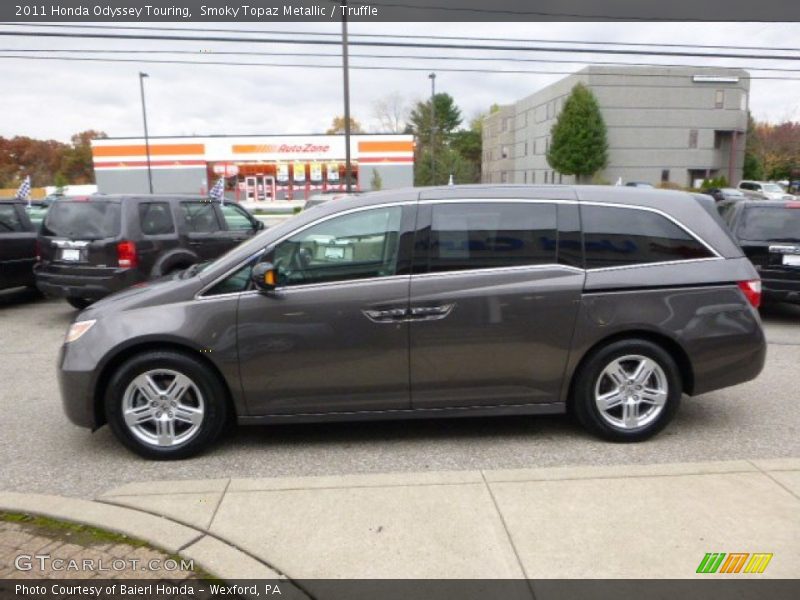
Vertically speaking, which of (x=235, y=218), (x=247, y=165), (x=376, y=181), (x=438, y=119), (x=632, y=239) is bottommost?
(x=235, y=218)

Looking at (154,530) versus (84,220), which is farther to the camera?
(84,220)

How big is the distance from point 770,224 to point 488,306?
6336mm

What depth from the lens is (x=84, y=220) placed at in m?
8.63

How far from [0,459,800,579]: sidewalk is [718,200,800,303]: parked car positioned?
17.2 ft

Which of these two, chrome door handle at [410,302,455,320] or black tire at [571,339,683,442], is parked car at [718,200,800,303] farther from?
chrome door handle at [410,302,455,320]

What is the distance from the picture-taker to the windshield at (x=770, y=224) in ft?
27.8

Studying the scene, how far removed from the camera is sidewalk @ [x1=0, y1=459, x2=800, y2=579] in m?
2.95

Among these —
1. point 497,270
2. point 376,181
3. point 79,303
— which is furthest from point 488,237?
point 376,181

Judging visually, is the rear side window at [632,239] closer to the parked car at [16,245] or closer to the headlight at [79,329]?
the headlight at [79,329]

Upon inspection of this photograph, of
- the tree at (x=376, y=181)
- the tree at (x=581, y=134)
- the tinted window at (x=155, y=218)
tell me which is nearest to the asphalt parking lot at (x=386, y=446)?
the tinted window at (x=155, y=218)

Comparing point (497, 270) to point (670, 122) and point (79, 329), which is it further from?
point (670, 122)

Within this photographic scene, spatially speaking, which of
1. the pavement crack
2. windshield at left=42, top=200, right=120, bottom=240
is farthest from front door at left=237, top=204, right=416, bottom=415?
windshield at left=42, top=200, right=120, bottom=240

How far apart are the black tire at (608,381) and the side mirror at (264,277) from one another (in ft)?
7.21

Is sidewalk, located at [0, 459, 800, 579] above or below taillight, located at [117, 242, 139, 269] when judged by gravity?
below
